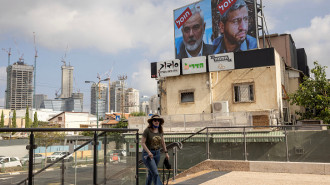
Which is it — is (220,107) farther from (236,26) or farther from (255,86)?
(236,26)

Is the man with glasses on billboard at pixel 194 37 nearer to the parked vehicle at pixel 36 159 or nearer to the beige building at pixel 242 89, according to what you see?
the beige building at pixel 242 89

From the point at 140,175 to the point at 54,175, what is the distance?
2.76 meters

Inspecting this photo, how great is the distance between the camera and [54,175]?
470 centimetres

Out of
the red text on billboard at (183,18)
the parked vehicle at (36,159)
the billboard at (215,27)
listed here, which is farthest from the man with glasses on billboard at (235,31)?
the parked vehicle at (36,159)

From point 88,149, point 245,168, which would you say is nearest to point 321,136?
point 245,168

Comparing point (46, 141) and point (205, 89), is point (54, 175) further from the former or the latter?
point (205, 89)

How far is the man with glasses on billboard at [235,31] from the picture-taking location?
2898 centimetres

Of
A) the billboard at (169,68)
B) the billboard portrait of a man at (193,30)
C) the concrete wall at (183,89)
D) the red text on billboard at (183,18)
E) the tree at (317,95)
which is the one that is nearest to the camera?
the tree at (317,95)

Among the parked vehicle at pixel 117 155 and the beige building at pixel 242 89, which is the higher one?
the beige building at pixel 242 89

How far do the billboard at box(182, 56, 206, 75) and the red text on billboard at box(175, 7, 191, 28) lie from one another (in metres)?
7.59

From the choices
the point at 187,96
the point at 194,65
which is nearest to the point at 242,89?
the point at 194,65

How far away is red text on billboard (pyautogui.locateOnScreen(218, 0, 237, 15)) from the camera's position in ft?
99.0

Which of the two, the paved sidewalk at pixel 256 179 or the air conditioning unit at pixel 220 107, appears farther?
the air conditioning unit at pixel 220 107

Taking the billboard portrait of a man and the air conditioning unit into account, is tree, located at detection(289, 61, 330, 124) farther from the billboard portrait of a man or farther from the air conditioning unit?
the billboard portrait of a man
